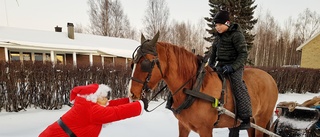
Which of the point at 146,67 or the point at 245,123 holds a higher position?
the point at 146,67

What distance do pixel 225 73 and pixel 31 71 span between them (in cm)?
540

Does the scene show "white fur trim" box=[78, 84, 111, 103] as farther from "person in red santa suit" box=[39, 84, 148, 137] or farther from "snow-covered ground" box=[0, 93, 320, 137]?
"snow-covered ground" box=[0, 93, 320, 137]

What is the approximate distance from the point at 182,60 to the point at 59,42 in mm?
19360

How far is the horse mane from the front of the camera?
216 centimetres

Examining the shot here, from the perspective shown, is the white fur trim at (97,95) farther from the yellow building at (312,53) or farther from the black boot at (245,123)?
the yellow building at (312,53)

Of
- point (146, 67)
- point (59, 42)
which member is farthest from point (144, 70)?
point (59, 42)

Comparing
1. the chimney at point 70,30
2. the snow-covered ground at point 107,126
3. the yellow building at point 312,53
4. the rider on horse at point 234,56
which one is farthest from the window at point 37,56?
the yellow building at point 312,53

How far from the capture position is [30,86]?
528 centimetres

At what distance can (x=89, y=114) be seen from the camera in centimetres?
188

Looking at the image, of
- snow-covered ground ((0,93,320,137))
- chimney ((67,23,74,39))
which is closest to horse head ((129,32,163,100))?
snow-covered ground ((0,93,320,137))

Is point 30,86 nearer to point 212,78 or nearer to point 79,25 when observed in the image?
point 212,78

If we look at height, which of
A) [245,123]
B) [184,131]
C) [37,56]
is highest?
[37,56]

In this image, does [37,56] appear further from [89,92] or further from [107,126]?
[89,92]

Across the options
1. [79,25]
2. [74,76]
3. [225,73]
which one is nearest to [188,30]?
[79,25]
